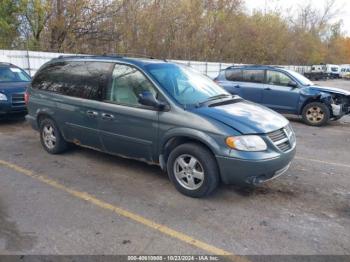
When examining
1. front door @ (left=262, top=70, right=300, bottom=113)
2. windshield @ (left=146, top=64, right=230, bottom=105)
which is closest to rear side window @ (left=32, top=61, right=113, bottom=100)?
windshield @ (left=146, top=64, right=230, bottom=105)

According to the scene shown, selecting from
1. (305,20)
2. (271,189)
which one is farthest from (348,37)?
(271,189)

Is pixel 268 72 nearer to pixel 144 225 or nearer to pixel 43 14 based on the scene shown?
pixel 144 225

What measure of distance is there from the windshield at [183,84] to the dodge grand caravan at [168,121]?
16mm

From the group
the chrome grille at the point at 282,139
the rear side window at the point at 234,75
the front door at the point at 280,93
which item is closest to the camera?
the chrome grille at the point at 282,139

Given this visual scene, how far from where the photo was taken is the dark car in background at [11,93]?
7887 mm

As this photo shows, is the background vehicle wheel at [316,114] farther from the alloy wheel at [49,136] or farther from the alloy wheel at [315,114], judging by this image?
the alloy wheel at [49,136]

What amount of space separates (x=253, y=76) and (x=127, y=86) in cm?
647

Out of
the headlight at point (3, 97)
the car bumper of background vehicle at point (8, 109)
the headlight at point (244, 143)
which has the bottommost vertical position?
the car bumper of background vehicle at point (8, 109)

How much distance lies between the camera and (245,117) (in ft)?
12.8

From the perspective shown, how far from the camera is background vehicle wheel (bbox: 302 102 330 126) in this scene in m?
8.81

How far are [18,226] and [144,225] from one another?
1336 mm

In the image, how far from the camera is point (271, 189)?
4.28 metres

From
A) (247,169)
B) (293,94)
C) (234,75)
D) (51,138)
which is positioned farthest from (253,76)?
(247,169)

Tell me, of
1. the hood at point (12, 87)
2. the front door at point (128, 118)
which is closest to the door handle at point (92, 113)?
the front door at point (128, 118)
